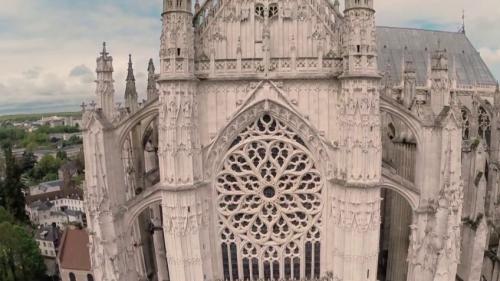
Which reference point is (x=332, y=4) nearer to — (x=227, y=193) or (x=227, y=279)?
(x=227, y=193)

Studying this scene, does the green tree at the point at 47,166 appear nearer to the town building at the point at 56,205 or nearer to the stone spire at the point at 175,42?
the town building at the point at 56,205

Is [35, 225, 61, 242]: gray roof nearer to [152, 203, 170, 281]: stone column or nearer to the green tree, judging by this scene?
[152, 203, 170, 281]: stone column

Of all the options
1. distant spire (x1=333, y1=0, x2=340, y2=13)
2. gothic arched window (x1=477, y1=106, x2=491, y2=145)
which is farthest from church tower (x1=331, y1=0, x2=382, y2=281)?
gothic arched window (x1=477, y1=106, x2=491, y2=145)

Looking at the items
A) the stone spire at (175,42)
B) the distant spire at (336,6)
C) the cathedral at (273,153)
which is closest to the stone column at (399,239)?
the cathedral at (273,153)

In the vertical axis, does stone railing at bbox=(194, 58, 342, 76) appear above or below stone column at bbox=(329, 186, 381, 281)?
above

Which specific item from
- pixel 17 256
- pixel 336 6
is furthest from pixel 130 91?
pixel 17 256

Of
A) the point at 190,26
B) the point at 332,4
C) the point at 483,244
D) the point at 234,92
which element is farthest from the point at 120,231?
the point at 483,244
